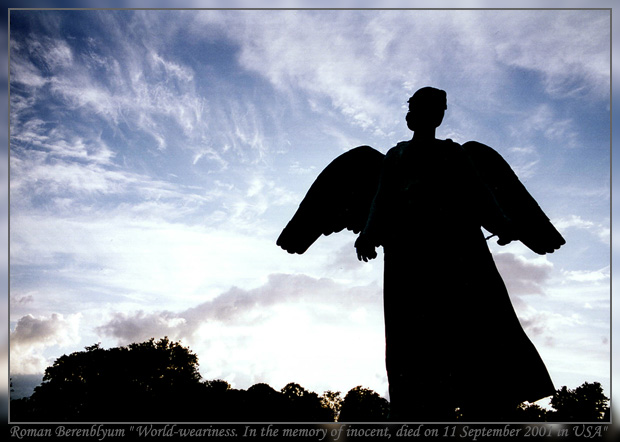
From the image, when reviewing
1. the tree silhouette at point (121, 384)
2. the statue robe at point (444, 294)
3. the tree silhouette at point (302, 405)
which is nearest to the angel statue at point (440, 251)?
the statue robe at point (444, 294)

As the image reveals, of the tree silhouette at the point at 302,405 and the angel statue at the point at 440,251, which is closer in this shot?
the angel statue at the point at 440,251

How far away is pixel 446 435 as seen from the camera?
3.10 m

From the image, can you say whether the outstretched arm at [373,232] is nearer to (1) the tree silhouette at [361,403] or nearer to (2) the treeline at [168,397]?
(2) the treeline at [168,397]

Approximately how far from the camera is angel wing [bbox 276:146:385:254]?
434cm

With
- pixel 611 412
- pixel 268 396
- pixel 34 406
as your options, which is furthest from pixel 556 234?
pixel 34 406

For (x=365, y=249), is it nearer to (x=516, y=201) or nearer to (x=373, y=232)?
(x=373, y=232)

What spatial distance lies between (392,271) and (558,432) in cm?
187

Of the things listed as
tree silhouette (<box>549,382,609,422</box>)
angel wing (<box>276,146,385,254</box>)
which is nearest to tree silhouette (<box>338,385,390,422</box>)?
tree silhouette (<box>549,382,609,422</box>)

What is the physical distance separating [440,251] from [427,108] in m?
1.30

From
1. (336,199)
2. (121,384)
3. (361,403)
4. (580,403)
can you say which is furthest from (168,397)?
(336,199)

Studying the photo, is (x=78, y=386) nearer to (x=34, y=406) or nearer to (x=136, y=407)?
(x=34, y=406)

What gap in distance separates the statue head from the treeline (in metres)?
22.4

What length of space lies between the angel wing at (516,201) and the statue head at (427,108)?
38cm

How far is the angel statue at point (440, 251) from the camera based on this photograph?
3387 mm
